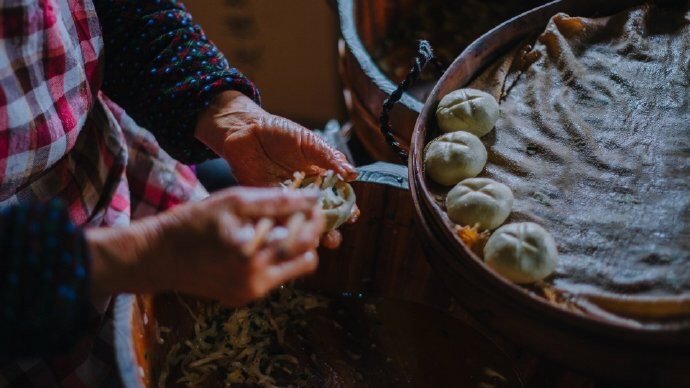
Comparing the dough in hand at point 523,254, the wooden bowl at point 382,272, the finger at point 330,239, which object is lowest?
the wooden bowl at point 382,272

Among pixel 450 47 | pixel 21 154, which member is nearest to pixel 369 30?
pixel 450 47

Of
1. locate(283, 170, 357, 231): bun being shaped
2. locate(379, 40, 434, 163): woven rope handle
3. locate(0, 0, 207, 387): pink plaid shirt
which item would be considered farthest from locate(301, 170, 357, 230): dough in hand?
locate(0, 0, 207, 387): pink plaid shirt

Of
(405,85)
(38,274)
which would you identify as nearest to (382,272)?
(405,85)

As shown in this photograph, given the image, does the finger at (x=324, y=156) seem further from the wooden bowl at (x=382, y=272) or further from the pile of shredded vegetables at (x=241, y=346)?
the pile of shredded vegetables at (x=241, y=346)

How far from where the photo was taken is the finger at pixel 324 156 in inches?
51.0

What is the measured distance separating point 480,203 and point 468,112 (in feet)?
0.67

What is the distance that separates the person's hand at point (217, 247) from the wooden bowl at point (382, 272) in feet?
1.14

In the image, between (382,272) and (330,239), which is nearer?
(330,239)

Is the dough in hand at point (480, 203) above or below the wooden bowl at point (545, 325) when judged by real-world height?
above

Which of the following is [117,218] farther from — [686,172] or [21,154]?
[686,172]

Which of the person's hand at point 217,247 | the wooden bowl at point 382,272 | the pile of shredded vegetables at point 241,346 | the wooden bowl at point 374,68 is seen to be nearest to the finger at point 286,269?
the person's hand at point 217,247

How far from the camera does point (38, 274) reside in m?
0.88

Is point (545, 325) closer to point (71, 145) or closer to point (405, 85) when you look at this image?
point (405, 85)

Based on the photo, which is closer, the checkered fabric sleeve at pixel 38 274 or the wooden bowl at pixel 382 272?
the checkered fabric sleeve at pixel 38 274
